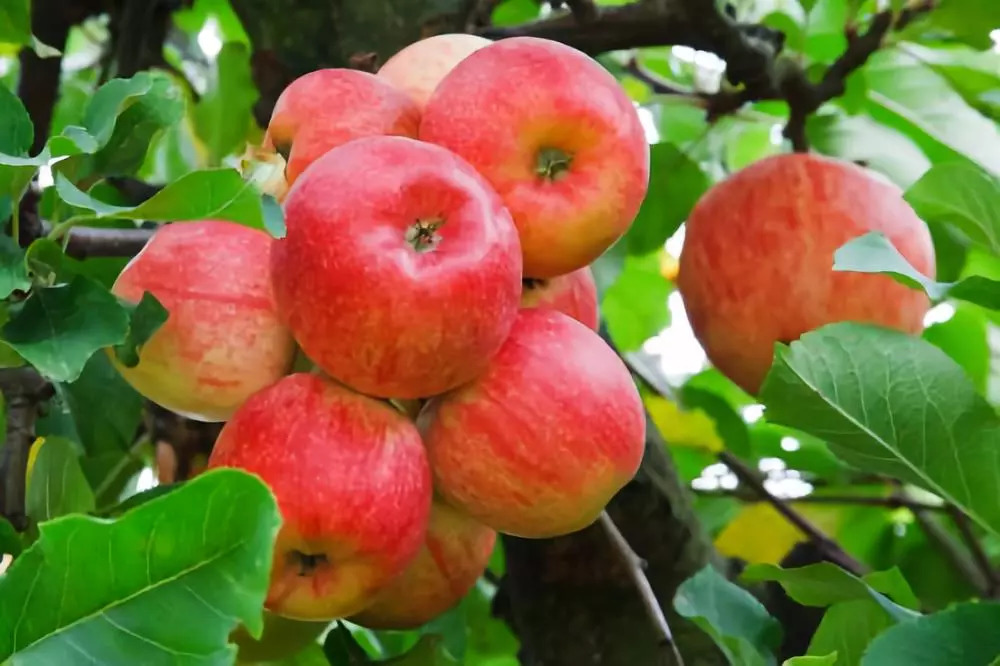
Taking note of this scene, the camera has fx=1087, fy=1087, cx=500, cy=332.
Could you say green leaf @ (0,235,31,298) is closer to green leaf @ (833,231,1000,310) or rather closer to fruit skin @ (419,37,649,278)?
fruit skin @ (419,37,649,278)

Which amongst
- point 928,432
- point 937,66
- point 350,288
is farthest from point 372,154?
point 937,66

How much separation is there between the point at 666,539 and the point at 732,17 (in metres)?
0.40

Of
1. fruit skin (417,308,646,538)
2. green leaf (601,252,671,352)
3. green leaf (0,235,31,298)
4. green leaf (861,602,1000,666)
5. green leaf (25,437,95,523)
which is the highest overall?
green leaf (0,235,31,298)

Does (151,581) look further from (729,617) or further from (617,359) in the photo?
(729,617)

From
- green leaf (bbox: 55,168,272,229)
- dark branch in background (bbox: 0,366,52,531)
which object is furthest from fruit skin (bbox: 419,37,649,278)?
dark branch in background (bbox: 0,366,52,531)

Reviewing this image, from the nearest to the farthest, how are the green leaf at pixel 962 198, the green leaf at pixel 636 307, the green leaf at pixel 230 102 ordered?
the green leaf at pixel 962 198 → the green leaf at pixel 230 102 → the green leaf at pixel 636 307

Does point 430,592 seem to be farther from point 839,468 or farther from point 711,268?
point 839,468

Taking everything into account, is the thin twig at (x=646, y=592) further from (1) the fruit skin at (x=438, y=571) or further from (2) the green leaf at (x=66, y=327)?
(2) the green leaf at (x=66, y=327)

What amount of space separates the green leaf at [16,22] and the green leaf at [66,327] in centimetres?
24

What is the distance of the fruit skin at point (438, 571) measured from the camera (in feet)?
1.83

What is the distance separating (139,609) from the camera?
39cm

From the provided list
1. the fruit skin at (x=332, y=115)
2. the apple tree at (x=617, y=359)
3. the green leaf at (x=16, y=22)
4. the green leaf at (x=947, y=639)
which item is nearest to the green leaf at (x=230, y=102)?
the apple tree at (x=617, y=359)

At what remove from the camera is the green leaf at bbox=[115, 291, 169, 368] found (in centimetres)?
48

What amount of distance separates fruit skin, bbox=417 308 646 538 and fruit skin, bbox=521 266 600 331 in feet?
0.15
